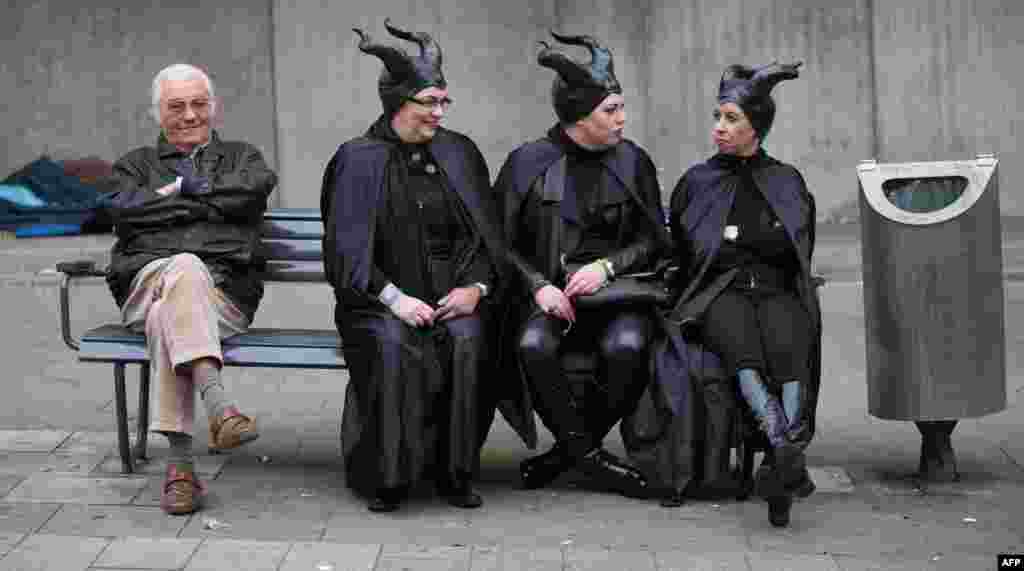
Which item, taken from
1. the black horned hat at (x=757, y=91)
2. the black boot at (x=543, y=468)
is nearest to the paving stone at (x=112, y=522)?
the black boot at (x=543, y=468)

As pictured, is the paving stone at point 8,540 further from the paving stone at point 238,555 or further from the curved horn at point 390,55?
the curved horn at point 390,55

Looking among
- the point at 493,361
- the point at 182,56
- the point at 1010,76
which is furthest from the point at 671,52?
the point at 493,361

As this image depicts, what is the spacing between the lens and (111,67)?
13133mm

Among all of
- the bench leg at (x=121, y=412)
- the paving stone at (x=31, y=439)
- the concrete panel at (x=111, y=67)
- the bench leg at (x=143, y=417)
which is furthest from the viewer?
the concrete panel at (x=111, y=67)

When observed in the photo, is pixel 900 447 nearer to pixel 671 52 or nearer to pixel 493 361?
pixel 493 361

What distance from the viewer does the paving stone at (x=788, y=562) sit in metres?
5.82

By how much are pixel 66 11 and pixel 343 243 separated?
7.07 metres

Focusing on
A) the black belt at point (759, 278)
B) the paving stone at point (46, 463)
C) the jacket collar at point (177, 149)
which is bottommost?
the paving stone at point (46, 463)

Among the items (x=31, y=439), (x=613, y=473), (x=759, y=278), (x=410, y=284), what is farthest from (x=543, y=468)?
(x=31, y=439)

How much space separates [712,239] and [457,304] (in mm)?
907

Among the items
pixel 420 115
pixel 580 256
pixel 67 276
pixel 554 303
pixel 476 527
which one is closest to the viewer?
pixel 476 527

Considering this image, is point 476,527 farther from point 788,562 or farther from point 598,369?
point 788,562

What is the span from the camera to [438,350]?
21.3 ft

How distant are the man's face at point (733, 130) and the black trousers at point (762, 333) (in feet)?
1.62
